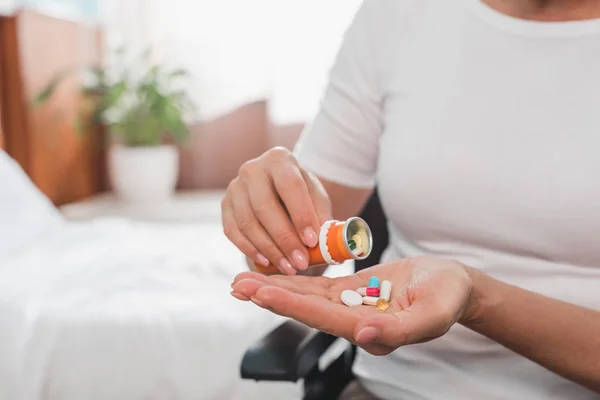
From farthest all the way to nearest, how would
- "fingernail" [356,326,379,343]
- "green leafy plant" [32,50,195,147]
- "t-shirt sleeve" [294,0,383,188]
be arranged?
"green leafy plant" [32,50,195,147], "t-shirt sleeve" [294,0,383,188], "fingernail" [356,326,379,343]

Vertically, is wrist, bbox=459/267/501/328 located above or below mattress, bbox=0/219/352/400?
above

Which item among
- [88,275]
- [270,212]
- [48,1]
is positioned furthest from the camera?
[48,1]

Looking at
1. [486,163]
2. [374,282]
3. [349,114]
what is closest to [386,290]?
[374,282]

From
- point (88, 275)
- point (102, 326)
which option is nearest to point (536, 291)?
point (102, 326)

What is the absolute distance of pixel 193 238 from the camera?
2.05 m

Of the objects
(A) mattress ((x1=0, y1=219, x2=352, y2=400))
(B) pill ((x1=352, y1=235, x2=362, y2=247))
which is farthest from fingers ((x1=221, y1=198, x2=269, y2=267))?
(A) mattress ((x1=0, y1=219, x2=352, y2=400))

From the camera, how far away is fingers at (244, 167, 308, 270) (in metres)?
0.72

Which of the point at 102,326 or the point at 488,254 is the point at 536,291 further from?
the point at 102,326

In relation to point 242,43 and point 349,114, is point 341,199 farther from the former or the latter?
point 242,43

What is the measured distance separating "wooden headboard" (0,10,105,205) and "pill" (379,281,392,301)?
6.68 feet

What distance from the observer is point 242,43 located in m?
2.92

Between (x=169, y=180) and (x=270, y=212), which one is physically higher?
(x=270, y=212)

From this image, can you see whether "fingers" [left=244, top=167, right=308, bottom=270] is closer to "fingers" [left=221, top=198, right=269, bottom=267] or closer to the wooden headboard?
"fingers" [left=221, top=198, right=269, bottom=267]

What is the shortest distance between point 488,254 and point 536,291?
7cm
